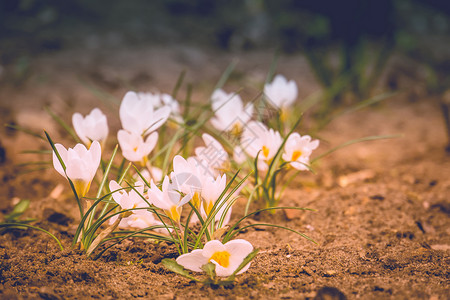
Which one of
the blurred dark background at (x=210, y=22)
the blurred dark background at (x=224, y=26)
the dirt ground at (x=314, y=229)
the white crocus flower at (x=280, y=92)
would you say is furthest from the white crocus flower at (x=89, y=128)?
the blurred dark background at (x=210, y=22)

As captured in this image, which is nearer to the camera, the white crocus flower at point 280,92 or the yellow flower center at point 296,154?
the yellow flower center at point 296,154

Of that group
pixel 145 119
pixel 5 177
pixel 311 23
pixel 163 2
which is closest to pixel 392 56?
pixel 311 23

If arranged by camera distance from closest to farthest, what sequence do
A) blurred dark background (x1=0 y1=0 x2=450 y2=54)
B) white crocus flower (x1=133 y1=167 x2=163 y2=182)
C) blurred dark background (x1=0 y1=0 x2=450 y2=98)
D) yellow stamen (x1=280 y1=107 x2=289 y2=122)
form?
white crocus flower (x1=133 y1=167 x2=163 y2=182)
yellow stamen (x1=280 y1=107 x2=289 y2=122)
blurred dark background (x1=0 y1=0 x2=450 y2=98)
blurred dark background (x1=0 y1=0 x2=450 y2=54)

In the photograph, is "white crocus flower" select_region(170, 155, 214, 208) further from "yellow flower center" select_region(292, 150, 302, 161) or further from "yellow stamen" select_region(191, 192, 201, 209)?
"yellow flower center" select_region(292, 150, 302, 161)

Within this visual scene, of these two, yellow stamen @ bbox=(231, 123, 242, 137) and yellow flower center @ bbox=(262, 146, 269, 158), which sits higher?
yellow stamen @ bbox=(231, 123, 242, 137)

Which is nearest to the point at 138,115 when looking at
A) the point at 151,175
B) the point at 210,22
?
the point at 151,175

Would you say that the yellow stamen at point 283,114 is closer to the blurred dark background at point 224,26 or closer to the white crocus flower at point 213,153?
the white crocus flower at point 213,153

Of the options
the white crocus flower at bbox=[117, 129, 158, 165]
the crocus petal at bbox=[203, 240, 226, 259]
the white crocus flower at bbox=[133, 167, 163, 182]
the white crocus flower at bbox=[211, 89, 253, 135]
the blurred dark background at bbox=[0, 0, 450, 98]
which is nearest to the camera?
the crocus petal at bbox=[203, 240, 226, 259]

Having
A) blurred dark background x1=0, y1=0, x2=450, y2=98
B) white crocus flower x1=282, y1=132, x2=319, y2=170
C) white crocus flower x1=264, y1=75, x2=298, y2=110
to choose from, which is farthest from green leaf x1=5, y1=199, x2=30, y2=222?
blurred dark background x1=0, y1=0, x2=450, y2=98

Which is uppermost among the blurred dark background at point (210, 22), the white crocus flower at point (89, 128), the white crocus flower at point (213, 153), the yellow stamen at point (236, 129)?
the blurred dark background at point (210, 22)
